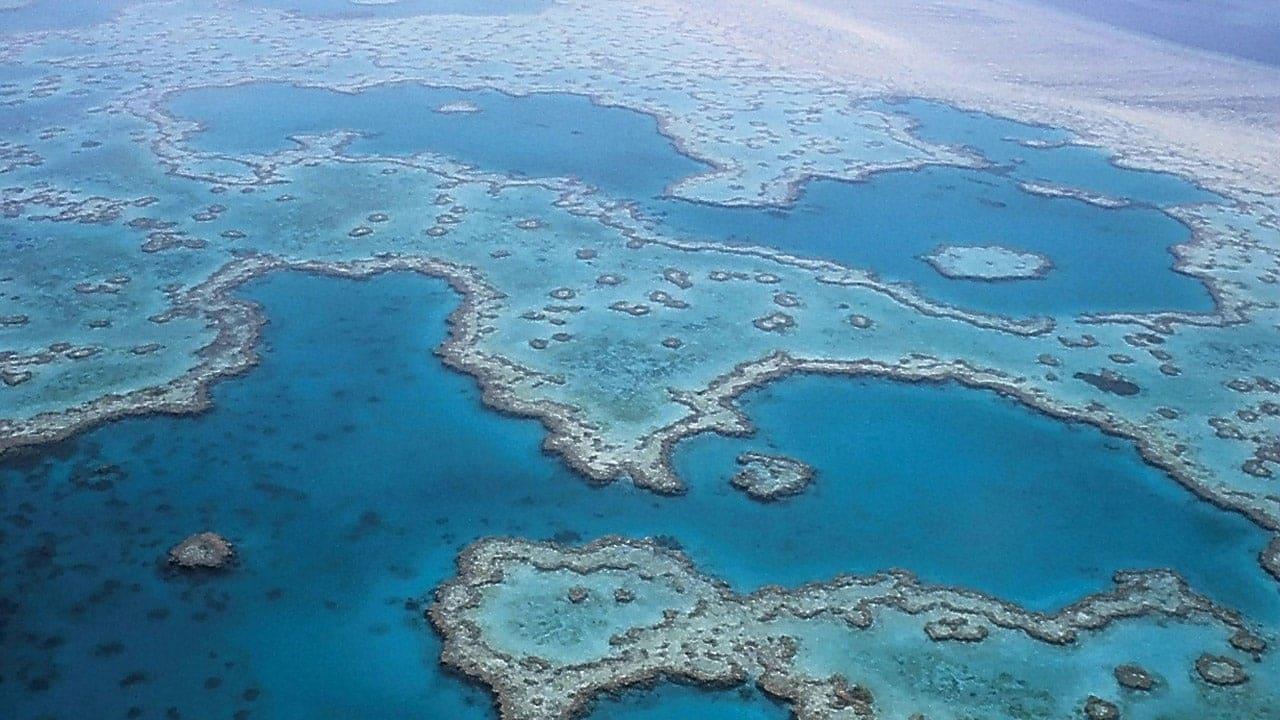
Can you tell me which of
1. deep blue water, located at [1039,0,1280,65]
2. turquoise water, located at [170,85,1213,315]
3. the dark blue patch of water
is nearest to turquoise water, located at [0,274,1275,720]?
the dark blue patch of water

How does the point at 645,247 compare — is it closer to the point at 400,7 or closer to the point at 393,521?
the point at 393,521

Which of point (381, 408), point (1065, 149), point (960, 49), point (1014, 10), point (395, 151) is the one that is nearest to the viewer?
point (381, 408)

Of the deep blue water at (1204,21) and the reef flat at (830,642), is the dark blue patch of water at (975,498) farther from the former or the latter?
the deep blue water at (1204,21)

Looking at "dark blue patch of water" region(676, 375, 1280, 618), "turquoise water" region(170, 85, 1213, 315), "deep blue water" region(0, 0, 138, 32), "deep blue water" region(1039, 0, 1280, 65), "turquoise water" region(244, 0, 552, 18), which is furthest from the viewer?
"deep blue water" region(1039, 0, 1280, 65)

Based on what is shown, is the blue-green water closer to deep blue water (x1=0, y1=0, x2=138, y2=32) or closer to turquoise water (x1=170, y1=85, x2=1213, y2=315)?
turquoise water (x1=170, y1=85, x2=1213, y2=315)

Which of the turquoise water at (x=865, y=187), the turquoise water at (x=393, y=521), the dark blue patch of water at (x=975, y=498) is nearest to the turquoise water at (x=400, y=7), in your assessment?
the turquoise water at (x=865, y=187)

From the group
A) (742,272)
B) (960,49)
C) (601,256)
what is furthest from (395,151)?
(960,49)

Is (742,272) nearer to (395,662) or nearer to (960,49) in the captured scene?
(395,662)
